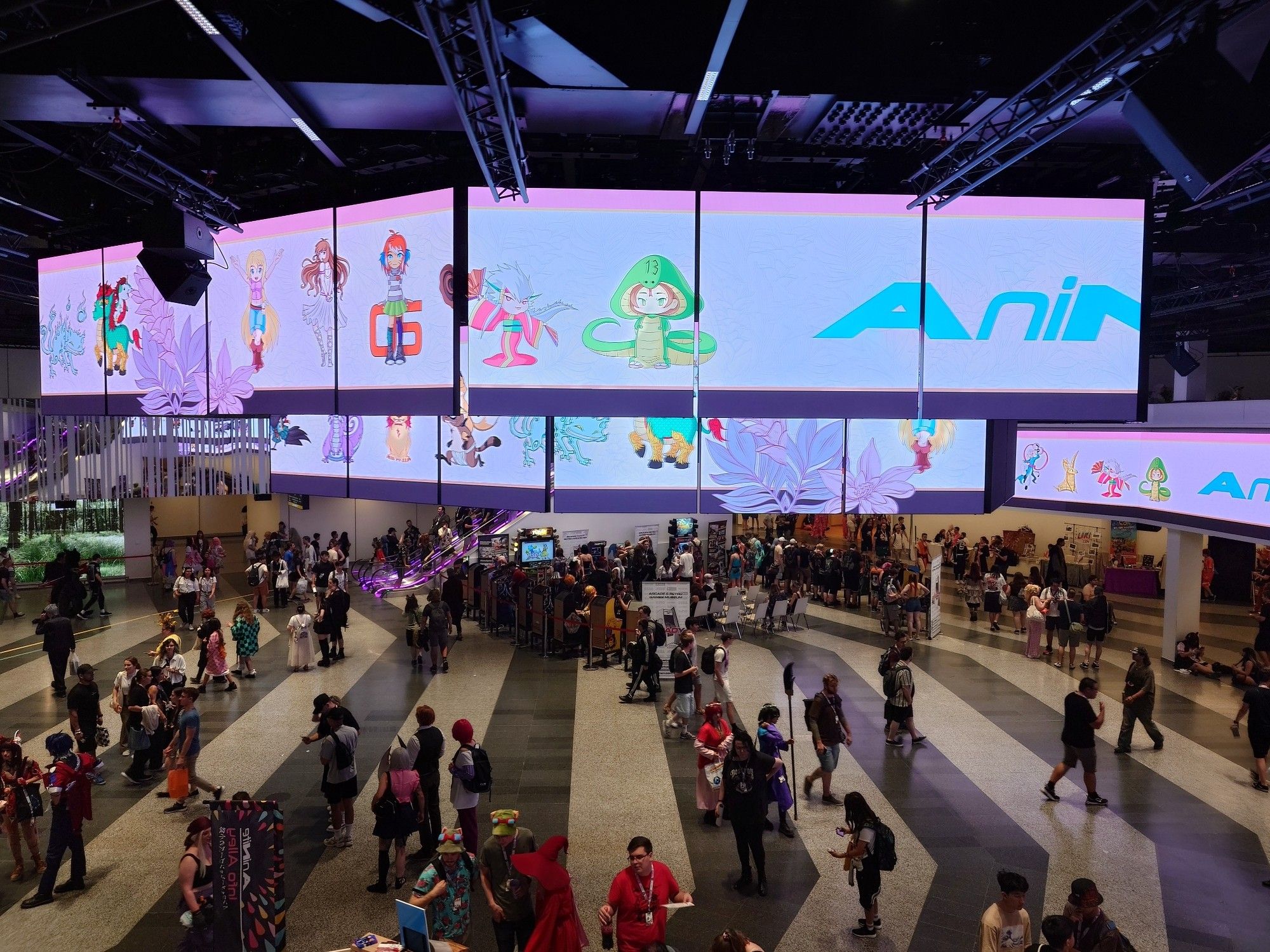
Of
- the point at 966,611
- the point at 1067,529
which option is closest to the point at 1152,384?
the point at 1067,529

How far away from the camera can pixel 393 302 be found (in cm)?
826

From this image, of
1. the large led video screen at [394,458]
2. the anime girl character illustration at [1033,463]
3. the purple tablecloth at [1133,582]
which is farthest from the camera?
the purple tablecloth at [1133,582]

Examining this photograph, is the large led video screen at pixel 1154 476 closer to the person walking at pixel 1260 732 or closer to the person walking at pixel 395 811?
the person walking at pixel 1260 732

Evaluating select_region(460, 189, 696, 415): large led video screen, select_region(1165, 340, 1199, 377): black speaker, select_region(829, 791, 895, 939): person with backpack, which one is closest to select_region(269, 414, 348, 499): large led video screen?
select_region(460, 189, 696, 415): large led video screen

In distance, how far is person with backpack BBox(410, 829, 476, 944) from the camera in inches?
193

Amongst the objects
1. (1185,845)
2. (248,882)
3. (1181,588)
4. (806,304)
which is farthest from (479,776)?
(1181,588)

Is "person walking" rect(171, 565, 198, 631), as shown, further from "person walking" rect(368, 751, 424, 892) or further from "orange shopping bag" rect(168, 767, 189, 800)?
"person walking" rect(368, 751, 424, 892)

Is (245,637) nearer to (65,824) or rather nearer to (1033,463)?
(65,824)

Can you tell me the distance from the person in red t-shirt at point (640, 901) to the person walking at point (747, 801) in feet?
5.13

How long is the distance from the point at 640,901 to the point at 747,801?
1.80m

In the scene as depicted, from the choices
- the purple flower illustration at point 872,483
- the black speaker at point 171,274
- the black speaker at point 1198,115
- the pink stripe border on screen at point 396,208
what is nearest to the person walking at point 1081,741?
the purple flower illustration at point 872,483

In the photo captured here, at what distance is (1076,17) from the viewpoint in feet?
20.2

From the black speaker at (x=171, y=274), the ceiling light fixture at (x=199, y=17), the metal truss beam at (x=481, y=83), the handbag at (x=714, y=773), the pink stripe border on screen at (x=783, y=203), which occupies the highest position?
the ceiling light fixture at (x=199, y=17)

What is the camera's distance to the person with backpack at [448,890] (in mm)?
4898
